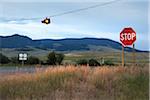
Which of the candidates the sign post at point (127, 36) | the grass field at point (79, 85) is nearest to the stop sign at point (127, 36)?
the sign post at point (127, 36)

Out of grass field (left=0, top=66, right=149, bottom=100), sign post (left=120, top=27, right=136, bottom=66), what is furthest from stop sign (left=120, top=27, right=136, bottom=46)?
grass field (left=0, top=66, right=149, bottom=100)

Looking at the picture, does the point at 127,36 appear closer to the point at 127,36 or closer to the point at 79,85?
the point at 127,36

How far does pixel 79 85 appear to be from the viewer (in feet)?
52.9

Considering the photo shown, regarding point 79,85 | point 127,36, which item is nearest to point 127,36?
point 127,36

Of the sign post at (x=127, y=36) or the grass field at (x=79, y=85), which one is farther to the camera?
the sign post at (x=127, y=36)

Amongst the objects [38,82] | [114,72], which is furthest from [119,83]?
[38,82]

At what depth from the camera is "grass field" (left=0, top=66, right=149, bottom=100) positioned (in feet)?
47.2

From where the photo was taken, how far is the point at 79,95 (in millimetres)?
14641

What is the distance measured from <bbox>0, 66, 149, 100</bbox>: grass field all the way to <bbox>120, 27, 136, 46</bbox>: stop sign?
3.00 metres

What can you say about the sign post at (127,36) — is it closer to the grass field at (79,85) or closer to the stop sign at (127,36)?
the stop sign at (127,36)

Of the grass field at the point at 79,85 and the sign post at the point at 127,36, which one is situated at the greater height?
the sign post at the point at 127,36

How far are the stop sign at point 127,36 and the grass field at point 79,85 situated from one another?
9.85 feet

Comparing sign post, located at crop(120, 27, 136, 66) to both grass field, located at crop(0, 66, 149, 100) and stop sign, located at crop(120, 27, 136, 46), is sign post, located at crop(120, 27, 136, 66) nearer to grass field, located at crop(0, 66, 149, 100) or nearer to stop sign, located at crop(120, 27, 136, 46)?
stop sign, located at crop(120, 27, 136, 46)

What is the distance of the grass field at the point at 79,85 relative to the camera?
14.4 m
